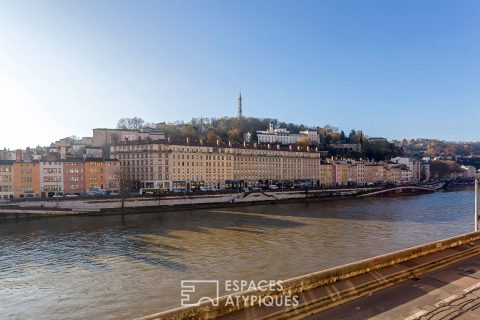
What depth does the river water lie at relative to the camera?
11906mm

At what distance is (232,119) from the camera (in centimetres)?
11388

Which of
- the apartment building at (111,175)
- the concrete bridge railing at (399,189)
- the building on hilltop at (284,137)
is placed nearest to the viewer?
the apartment building at (111,175)

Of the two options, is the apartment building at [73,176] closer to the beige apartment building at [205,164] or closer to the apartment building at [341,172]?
the beige apartment building at [205,164]

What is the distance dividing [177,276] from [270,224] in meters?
15.9

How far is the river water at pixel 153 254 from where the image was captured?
39.1 feet

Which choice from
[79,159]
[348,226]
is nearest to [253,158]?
[79,159]

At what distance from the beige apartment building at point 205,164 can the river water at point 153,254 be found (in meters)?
23.4

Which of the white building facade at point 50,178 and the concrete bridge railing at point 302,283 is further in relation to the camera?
the white building facade at point 50,178

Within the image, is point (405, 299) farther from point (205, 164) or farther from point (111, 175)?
point (205, 164)

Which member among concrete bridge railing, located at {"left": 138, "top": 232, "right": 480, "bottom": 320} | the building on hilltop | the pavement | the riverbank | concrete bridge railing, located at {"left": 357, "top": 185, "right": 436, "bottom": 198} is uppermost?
the building on hilltop

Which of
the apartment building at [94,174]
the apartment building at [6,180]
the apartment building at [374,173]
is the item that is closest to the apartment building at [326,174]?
the apartment building at [374,173]

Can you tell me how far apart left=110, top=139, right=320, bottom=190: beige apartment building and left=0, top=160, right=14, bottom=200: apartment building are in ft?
42.7

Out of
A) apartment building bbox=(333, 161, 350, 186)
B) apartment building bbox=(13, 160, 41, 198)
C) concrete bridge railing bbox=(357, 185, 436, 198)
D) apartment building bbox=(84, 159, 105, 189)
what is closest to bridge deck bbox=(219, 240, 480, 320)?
apartment building bbox=(13, 160, 41, 198)

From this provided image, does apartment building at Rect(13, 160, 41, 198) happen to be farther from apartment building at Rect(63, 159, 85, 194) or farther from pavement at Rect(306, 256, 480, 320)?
pavement at Rect(306, 256, 480, 320)
